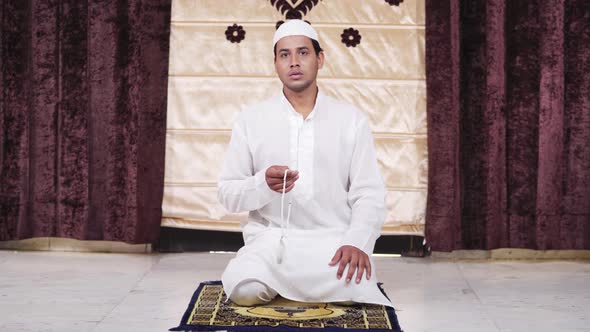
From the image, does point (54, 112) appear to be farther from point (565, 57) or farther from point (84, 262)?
point (565, 57)

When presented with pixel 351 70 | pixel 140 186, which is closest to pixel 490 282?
pixel 351 70

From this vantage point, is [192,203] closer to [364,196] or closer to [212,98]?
[212,98]

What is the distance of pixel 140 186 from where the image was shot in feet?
12.3

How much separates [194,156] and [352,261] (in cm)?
145

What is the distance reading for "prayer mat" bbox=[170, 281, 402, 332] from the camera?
2.33 meters

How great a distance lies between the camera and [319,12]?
3.77 m

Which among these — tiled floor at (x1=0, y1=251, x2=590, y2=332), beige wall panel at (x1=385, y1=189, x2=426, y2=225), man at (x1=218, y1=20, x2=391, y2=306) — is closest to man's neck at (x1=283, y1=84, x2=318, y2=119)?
man at (x1=218, y1=20, x2=391, y2=306)

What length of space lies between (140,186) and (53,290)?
0.85 metres

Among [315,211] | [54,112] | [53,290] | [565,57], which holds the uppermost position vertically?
[565,57]

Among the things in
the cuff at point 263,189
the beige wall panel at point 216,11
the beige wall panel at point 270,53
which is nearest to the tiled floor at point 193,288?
the cuff at point 263,189

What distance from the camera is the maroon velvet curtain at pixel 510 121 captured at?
3648 mm

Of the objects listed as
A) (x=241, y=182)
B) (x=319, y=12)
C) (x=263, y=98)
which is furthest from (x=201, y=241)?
(x=241, y=182)

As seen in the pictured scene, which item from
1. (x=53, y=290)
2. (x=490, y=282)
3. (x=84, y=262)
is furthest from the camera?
(x=84, y=262)

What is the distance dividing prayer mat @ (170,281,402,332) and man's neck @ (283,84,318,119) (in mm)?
591
